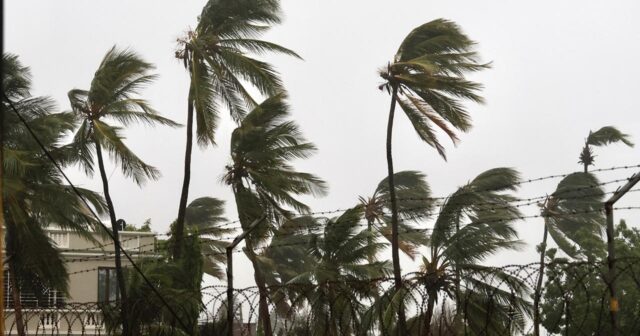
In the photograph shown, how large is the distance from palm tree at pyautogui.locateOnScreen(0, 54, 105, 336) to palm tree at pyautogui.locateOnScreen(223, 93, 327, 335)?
402 centimetres

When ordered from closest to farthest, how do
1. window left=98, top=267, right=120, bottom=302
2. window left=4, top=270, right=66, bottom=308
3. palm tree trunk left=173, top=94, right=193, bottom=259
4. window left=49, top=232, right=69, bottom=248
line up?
window left=4, top=270, right=66, bottom=308
palm tree trunk left=173, top=94, right=193, bottom=259
window left=49, top=232, right=69, bottom=248
window left=98, top=267, right=120, bottom=302

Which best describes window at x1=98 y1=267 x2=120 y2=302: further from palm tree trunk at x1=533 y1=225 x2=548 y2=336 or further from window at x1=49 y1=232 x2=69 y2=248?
palm tree trunk at x1=533 y1=225 x2=548 y2=336

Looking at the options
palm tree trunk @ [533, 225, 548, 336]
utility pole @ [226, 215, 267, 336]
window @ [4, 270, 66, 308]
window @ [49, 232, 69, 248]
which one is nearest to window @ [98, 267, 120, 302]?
window @ [49, 232, 69, 248]

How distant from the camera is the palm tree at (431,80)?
28188mm

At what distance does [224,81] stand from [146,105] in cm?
219

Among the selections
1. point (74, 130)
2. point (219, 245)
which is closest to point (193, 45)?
point (74, 130)

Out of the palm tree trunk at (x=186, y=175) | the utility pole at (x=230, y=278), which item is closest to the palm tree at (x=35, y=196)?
the palm tree trunk at (x=186, y=175)

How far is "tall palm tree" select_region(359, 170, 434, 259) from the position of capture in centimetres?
3478

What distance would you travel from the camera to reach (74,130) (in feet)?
98.2

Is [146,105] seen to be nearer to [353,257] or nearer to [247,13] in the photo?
[247,13]

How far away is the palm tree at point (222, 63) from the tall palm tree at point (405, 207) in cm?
656

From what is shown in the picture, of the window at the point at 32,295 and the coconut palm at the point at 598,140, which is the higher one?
the coconut palm at the point at 598,140

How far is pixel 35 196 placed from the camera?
27.3 meters

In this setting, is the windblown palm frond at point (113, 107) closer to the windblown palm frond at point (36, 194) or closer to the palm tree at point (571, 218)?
the windblown palm frond at point (36, 194)
